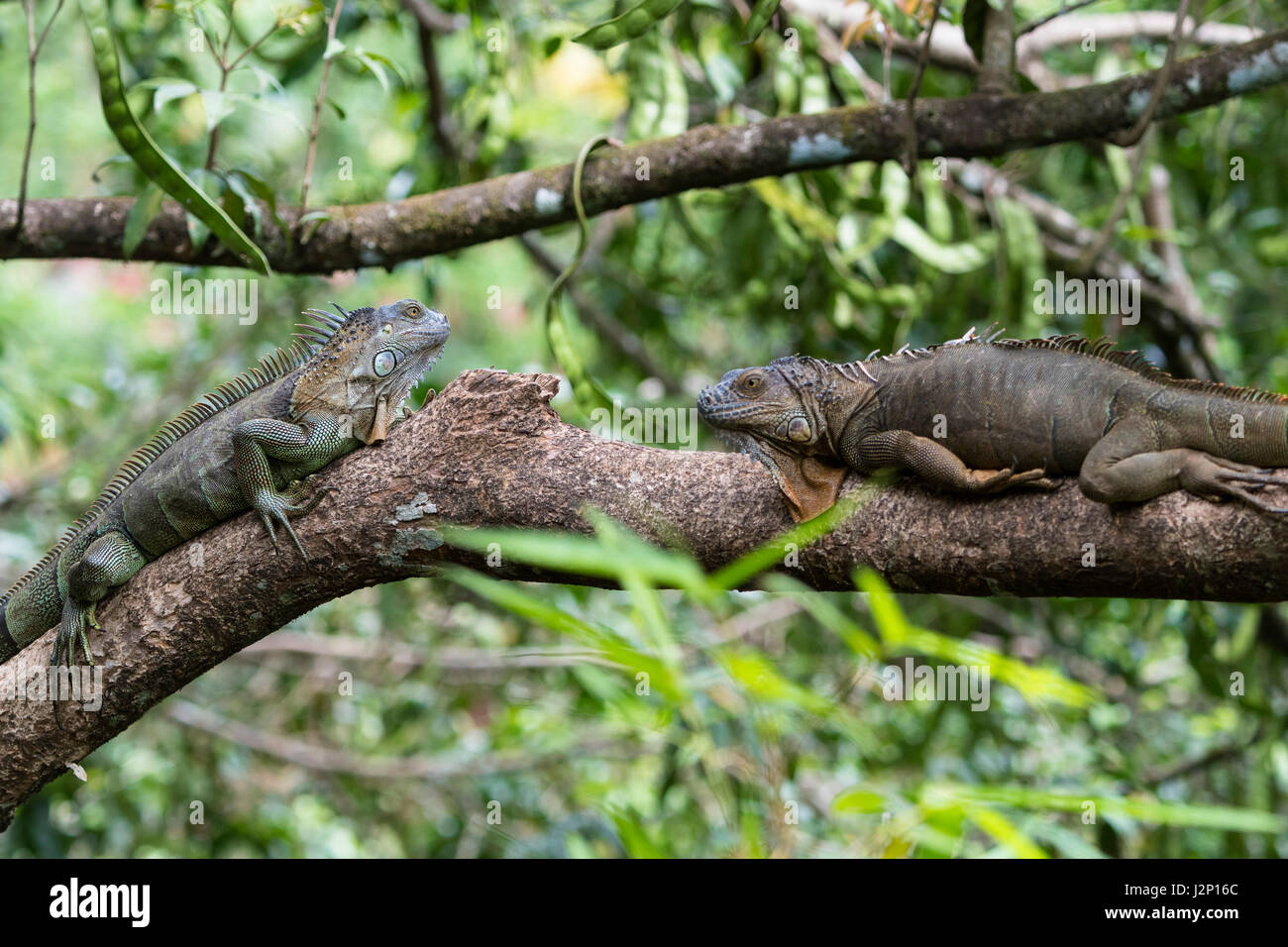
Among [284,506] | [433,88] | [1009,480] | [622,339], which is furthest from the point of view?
[622,339]

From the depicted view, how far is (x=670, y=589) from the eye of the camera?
224 inches

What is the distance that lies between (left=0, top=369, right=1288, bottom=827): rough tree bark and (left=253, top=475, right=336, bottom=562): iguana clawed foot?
1.4 inches

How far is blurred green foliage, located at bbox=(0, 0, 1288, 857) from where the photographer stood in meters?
6.07

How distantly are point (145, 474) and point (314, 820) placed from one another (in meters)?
6.13

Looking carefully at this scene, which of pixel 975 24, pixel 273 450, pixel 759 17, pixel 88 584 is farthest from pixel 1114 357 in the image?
pixel 88 584

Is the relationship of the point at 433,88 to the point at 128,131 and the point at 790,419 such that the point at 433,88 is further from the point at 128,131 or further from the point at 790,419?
the point at 790,419

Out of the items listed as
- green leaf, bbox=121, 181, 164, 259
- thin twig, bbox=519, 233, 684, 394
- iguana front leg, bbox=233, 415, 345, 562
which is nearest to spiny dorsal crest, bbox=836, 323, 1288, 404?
iguana front leg, bbox=233, 415, 345, 562

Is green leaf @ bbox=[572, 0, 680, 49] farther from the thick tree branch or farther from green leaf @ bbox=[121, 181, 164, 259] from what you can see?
green leaf @ bbox=[121, 181, 164, 259]

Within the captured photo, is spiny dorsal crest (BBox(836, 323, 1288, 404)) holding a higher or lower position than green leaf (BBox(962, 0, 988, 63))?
lower

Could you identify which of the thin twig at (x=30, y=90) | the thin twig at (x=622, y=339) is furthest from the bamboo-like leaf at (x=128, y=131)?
the thin twig at (x=622, y=339)

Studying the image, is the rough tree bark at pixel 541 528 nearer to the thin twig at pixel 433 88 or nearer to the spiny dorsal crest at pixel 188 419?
the spiny dorsal crest at pixel 188 419

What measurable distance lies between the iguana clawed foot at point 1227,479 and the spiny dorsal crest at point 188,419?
3.20 metres

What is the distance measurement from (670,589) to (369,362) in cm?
221

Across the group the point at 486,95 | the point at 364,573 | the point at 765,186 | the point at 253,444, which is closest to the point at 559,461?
the point at 364,573
